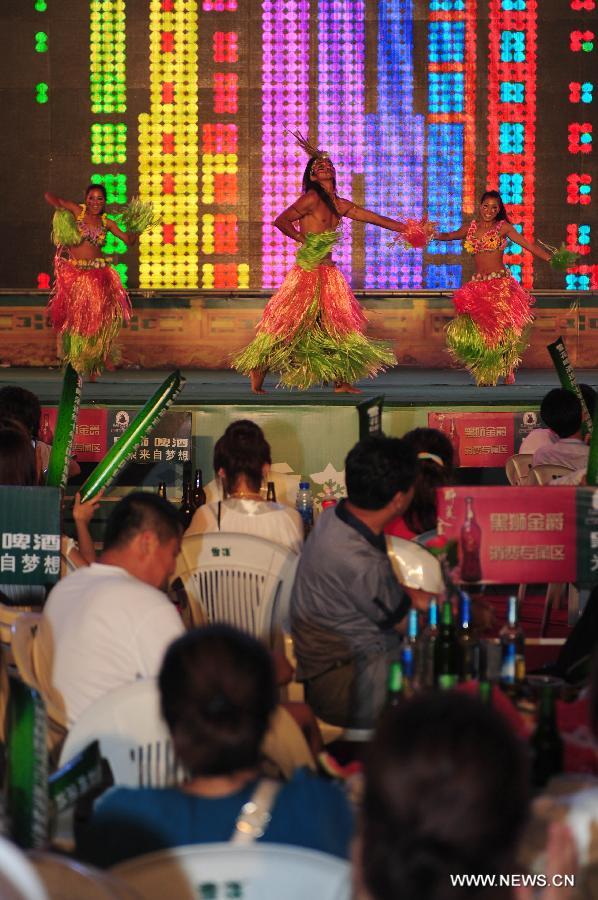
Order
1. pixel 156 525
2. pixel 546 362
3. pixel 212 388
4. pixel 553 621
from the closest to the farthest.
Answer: pixel 156 525 < pixel 553 621 < pixel 212 388 < pixel 546 362

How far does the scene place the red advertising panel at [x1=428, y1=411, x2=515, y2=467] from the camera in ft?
23.1

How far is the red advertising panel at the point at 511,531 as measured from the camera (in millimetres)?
3676

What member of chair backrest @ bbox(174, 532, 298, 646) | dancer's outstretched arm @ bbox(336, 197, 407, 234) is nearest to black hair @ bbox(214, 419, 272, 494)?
chair backrest @ bbox(174, 532, 298, 646)

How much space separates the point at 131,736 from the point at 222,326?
28.3 ft

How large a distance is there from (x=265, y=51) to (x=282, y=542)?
6.99m

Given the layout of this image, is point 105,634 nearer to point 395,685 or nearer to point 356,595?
point 395,685

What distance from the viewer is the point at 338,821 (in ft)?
5.90

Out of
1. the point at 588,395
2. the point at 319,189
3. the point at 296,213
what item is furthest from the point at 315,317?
the point at 588,395

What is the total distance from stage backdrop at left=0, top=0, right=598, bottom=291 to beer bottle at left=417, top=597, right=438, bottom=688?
306 inches

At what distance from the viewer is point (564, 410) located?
18.6 ft

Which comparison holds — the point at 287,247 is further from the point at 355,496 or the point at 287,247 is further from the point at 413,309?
the point at 355,496

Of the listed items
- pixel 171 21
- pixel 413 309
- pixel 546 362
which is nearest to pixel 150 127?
pixel 171 21

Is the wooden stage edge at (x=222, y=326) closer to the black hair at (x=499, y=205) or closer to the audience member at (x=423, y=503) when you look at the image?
the black hair at (x=499, y=205)

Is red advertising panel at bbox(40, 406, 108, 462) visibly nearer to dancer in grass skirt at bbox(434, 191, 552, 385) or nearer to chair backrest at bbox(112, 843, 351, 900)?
dancer in grass skirt at bbox(434, 191, 552, 385)
